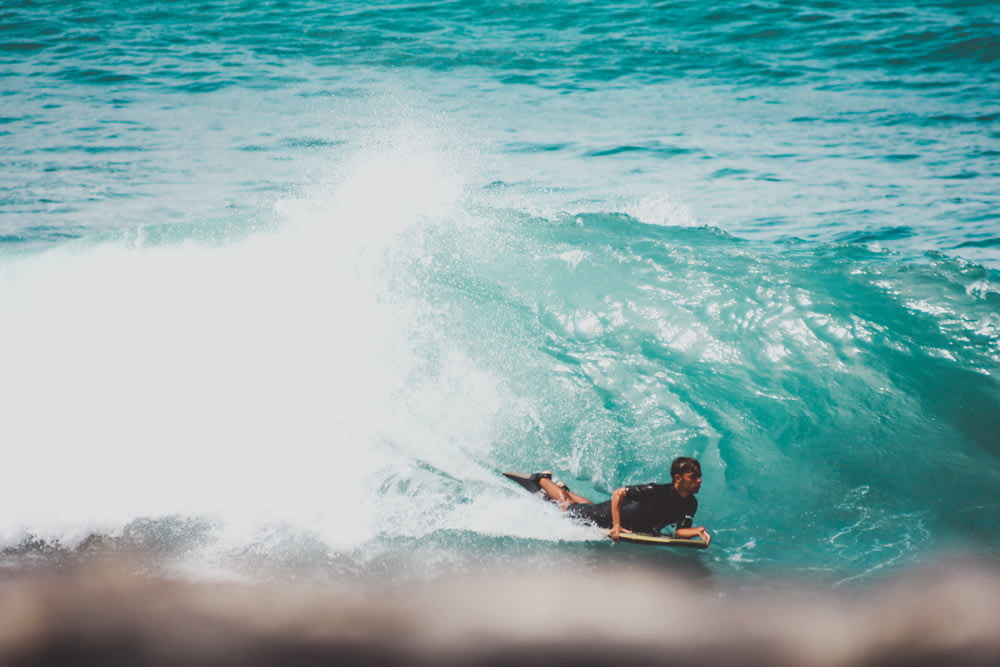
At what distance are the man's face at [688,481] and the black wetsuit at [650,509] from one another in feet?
0.36

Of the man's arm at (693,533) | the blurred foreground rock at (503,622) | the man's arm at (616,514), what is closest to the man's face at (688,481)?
the man's arm at (693,533)

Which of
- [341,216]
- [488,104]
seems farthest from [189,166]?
[488,104]

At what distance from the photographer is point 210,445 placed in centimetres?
584

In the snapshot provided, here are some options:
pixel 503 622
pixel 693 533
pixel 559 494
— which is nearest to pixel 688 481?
pixel 693 533

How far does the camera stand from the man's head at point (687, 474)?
475cm

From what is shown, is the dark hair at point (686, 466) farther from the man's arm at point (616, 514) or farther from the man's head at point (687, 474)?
the man's arm at point (616, 514)

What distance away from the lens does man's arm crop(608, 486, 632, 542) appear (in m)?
4.74

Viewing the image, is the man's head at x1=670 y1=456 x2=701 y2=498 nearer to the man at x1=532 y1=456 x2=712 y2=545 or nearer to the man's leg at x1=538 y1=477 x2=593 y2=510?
the man at x1=532 y1=456 x2=712 y2=545

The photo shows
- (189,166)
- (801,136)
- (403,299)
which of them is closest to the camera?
(403,299)

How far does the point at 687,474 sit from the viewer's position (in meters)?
4.75

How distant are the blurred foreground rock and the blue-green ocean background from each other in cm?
Answer: 28

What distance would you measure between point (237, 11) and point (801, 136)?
17.5 metres

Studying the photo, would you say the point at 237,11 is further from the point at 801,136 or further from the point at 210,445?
the point at 210,445

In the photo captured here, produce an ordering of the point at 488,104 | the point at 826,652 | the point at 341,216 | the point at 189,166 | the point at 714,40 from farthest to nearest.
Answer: the point at 714,40, the point at 488,104, the point at 189,166, the point at 341,216, the point at 826,652
